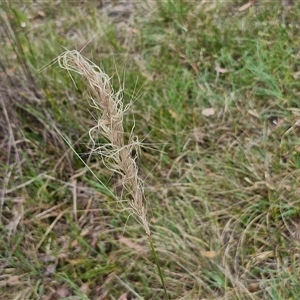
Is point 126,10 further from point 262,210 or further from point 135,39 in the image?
point 262,210

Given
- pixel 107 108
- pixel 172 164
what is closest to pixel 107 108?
pixel 107 108

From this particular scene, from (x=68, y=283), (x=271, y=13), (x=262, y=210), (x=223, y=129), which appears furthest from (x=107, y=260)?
(x=271, y=13)

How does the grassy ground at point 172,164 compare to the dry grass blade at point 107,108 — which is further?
the grassy ground at point 172,164

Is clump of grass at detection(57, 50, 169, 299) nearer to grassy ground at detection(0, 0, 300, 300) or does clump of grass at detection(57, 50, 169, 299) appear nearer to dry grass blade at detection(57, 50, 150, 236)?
dry grass blade at detection(57, 50, 150, 236)

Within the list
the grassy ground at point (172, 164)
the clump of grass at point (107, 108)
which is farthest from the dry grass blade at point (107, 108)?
the grassy ground at point (172, 164)

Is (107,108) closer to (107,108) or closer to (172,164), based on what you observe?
(107,108)

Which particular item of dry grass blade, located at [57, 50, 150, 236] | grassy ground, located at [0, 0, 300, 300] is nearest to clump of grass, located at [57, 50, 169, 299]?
dry grass blade, located at [57, 50, 150, 236]

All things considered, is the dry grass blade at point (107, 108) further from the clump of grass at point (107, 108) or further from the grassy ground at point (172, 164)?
the grassy ground at point (172, 164)

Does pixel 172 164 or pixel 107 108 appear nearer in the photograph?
pixel 107 108
